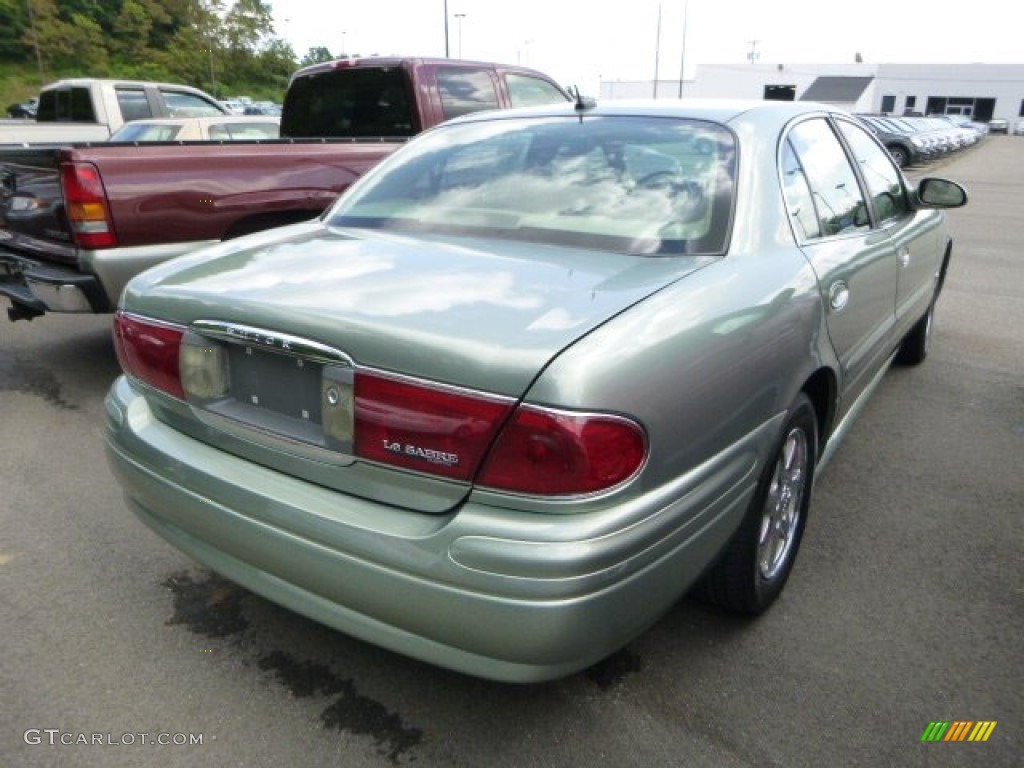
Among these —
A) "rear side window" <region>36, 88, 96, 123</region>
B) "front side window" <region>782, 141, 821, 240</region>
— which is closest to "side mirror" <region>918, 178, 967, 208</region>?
"front side window" <region>782, 141, 821, 240</region>

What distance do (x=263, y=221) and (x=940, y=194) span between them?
3870 mm

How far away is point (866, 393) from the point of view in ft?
11.9

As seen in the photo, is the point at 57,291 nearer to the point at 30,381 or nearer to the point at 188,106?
the point at 30,381

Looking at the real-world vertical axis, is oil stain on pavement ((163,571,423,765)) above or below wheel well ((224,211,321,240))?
below

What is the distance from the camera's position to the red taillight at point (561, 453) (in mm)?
1675

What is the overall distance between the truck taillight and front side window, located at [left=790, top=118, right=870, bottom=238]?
11.5 feet

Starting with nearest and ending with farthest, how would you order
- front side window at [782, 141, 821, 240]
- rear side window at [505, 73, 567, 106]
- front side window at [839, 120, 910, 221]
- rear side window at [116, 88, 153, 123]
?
1. front side window at [782, 141, 821, 240]
2. front side window at [839, 120, 910, 221]
3. rear side window at [505, 73, 567, 106]
4. rear side window at [116, 88, 153, 123]

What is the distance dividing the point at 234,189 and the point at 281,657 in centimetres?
323

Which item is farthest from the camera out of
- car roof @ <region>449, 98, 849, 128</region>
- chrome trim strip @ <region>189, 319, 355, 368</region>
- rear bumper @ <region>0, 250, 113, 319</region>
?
rear bumper @ <region>0, 250, 113, 319</region>

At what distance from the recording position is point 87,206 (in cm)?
427

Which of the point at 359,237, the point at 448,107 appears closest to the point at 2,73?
the point at 448,107

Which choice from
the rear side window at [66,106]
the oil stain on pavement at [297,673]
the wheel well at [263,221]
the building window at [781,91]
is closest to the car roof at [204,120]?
the rear side window at [66,106]

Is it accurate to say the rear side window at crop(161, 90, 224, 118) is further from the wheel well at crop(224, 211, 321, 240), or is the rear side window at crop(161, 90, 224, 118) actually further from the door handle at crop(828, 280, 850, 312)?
the door handle at crop(828, 280, 850, 312)

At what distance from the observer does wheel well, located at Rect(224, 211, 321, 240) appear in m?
4.92
